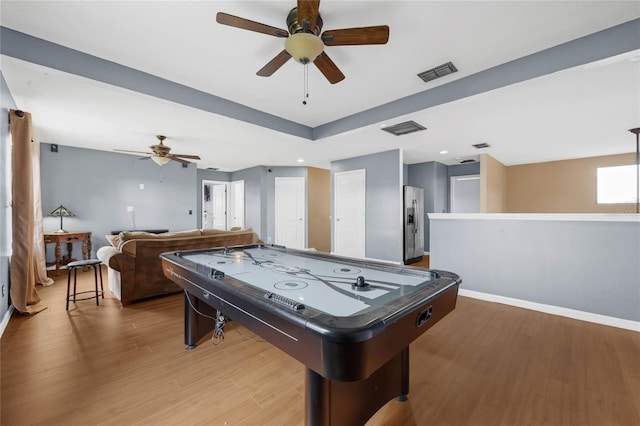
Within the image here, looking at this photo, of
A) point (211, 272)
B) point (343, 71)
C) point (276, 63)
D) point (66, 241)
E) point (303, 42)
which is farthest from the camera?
point (66, 241)

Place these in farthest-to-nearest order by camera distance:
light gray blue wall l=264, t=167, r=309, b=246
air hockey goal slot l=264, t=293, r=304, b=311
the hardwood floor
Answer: light gray blue wall l=264, t=167, r=309, b=246, the hardwood floor, air hockey goal slot l=264, t=293, r=304, b=311

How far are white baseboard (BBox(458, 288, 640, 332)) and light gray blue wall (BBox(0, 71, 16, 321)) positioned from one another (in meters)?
5.25

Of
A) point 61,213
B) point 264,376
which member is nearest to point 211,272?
point 264,376

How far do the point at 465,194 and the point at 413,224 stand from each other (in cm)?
219

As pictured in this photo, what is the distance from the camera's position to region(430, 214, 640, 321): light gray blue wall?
2719 mm

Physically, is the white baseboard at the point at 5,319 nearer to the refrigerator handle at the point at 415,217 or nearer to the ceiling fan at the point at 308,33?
the ceiling fan at the point at 308,33

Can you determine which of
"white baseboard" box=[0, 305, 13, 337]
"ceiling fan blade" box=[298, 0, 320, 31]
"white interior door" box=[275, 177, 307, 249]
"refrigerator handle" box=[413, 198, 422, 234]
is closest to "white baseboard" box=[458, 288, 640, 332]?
"refrigerator handle" box=[413, 198, 422, 234]

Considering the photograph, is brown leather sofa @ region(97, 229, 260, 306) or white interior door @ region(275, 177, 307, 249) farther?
white interior door @ region(275, 177, 307, 249)

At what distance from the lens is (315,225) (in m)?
7.67

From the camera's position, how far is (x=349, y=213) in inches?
245

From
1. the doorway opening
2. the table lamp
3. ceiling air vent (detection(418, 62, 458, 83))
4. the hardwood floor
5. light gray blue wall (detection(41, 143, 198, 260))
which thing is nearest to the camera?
the hardwood floor

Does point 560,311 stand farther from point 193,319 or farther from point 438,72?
point 193,319

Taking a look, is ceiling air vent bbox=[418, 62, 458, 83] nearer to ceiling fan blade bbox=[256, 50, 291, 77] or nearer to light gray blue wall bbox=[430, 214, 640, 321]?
ceiling fan blade bbox=[256, 50, 291, 77]

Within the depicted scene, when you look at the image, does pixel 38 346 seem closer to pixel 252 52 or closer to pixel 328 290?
pixel 328 290
